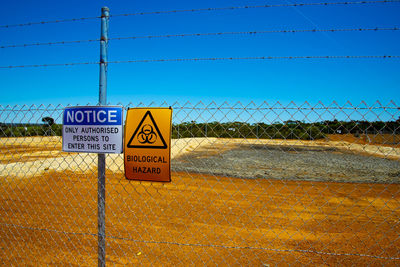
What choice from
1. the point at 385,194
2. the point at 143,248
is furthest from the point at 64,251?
the point at 385,194

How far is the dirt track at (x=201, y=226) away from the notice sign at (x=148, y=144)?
3.02ft

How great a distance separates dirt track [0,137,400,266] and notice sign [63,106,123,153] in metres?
1.07

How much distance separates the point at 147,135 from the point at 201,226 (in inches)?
118

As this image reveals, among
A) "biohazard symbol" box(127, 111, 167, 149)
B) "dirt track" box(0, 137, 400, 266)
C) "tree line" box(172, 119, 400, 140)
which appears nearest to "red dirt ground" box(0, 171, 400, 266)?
"dirt track" box(0, 137, 400, 266)

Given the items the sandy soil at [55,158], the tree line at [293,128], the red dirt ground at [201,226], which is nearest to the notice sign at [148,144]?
the tree line at [293,128]

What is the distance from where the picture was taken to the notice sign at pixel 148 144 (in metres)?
2.49

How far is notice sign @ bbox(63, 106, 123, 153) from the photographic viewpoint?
252cm

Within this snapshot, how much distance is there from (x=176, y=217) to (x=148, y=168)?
3.13 meters

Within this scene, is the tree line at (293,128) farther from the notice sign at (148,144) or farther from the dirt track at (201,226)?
the dirt track at (201,226)

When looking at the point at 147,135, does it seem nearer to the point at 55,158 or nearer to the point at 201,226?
the point at 201,226

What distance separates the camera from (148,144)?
8.28 feet

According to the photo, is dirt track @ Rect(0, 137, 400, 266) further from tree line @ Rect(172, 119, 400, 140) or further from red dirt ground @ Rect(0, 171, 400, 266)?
tree line @ Rect(172, 119, 400, 140)

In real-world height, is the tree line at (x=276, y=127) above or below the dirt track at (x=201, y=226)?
above

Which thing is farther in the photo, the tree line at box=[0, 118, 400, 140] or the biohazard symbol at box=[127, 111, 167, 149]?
the tree line at box=[0, 118, 400, 140]
